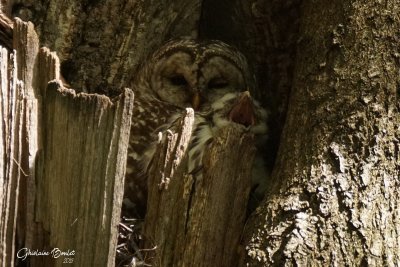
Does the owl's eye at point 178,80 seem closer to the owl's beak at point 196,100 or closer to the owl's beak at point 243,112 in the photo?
the owl's beak at point 196,100

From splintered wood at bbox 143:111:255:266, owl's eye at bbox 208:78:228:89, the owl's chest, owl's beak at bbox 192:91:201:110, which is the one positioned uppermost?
owl's eye at bbox 208:78:228:89

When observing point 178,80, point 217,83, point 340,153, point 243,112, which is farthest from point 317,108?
point 178,80

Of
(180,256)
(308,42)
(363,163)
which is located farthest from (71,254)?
(308,42)

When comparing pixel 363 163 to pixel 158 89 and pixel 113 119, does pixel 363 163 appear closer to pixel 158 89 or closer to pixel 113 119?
pixel 113 119

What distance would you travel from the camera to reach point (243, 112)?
9.55ft

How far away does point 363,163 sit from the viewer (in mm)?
2326

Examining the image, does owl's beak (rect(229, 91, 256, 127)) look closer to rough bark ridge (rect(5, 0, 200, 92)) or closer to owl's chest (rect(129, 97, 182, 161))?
owl's chest (rect(129, 97, 182, 161))

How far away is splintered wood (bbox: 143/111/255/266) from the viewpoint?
2.43m

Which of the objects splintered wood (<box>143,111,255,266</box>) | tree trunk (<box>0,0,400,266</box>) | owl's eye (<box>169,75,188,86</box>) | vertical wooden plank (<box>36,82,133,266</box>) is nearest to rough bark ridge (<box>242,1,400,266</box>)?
tree trunk (<box>0,0,400,266</box>)

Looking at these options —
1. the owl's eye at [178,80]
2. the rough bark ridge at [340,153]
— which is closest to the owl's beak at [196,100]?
the owl's eye at [178,80]

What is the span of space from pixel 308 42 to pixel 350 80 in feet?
0.92

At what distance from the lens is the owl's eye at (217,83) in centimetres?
381

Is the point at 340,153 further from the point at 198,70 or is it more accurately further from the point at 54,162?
the point at 198,70

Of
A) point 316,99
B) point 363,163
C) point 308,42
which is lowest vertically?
point 363,163
